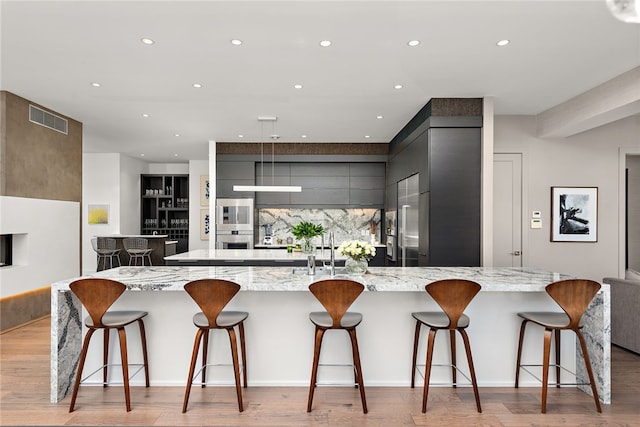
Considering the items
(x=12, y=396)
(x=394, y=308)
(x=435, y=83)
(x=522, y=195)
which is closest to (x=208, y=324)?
(x=394, y=308)

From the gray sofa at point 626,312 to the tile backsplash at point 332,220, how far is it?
14.0 feet

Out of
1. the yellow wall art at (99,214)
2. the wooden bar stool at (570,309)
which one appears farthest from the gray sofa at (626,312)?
the yellow wall art at (99,214)

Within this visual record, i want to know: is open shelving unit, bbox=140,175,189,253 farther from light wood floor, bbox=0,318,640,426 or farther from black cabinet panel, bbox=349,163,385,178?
light wood floor, bbox=0,318,640,426

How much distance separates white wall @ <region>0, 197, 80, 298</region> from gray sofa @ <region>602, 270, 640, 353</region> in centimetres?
658

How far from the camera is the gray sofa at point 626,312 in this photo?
3.60 m

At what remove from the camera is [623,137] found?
507cm

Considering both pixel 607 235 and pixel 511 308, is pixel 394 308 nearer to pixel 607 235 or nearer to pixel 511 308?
pixel 511 308

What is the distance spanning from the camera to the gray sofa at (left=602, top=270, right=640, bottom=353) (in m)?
3.60

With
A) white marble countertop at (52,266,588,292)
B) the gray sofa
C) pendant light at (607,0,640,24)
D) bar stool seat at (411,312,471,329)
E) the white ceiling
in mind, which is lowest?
the gray sofa

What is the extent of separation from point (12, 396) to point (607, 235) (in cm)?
652

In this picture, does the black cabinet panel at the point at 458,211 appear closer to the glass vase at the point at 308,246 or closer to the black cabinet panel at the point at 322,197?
the glass vase at the point at 308,246

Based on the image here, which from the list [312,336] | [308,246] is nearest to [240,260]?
[308,246]

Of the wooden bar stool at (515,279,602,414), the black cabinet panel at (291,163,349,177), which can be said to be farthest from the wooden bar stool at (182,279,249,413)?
the black cabinet panel at (291,163,349,177)

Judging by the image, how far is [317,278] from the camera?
281 cm
